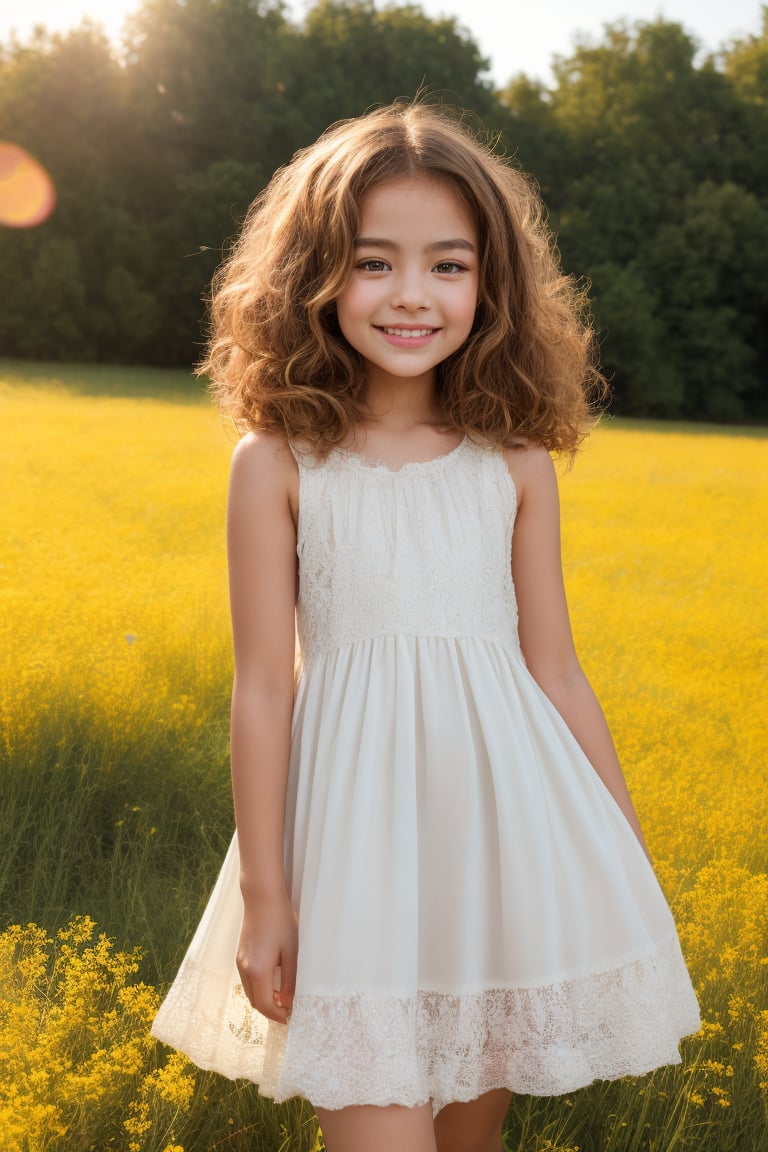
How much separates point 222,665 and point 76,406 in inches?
430

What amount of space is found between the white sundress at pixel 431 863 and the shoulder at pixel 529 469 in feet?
0.18

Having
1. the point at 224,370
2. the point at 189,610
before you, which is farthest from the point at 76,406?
the point at 224,370

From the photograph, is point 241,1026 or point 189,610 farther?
point 189,610

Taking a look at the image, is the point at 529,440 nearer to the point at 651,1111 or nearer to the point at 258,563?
the point at 258,563

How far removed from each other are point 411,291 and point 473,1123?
4.44 ft

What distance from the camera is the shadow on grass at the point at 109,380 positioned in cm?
1838

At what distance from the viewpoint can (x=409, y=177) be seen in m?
1.86

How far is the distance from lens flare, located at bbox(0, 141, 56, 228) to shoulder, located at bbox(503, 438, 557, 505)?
95.1 ft

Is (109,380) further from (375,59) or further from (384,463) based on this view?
(384,463)

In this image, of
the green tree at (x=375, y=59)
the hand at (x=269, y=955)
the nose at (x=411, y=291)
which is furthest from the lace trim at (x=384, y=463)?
the green tree at (x=375, y=59)

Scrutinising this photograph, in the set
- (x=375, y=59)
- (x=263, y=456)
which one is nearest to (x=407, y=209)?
(x=263, y=456)

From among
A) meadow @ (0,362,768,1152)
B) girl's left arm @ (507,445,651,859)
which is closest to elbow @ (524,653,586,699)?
girl's left arm @ (507,445,651,859)

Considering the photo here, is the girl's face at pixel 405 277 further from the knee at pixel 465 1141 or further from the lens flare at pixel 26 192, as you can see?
the lens flare at pixel 26 192

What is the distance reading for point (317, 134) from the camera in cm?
3138
